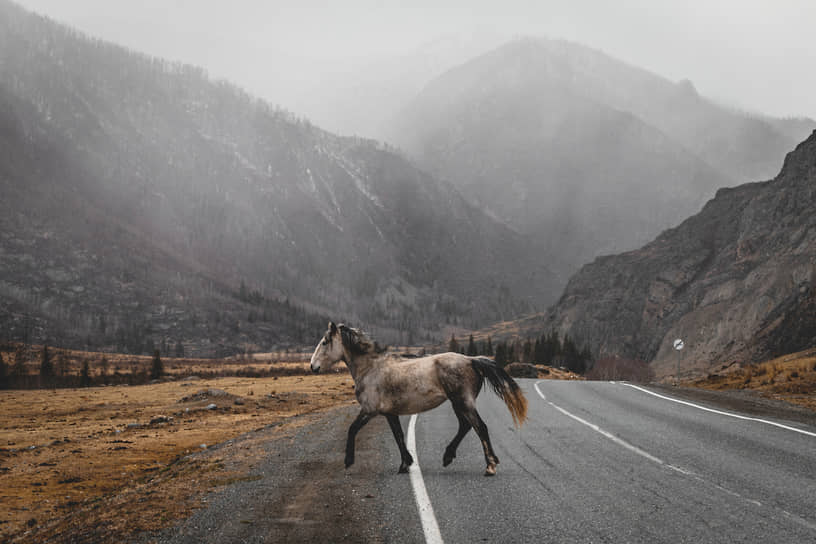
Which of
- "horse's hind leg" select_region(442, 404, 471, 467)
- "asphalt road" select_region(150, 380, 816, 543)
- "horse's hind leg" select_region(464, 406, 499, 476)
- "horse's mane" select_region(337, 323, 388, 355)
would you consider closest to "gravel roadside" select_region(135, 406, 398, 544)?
"asphalt road" select_region(150, 380, 816, 543)

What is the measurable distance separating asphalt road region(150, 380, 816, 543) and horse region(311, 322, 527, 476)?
0.77 m

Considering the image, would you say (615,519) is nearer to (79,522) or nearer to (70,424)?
(79,522)

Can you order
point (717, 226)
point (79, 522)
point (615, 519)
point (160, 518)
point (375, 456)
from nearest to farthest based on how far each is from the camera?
point (615, 519) → point (160, 518) → point (79, 522) → point (375, 456) → point (717, 226)

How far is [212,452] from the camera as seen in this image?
48.4 feet

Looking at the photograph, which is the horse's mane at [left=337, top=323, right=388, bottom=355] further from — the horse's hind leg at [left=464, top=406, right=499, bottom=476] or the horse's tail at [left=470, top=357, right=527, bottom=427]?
the horse's hind leg at [left=464, top=406, right=499, bottom=476]

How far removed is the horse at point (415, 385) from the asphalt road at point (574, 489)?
2.51 ft

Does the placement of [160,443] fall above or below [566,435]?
below

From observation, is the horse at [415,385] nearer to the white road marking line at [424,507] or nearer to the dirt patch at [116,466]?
the white road marking line at [424,507]

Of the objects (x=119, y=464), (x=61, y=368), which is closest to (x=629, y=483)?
(x=119, y=464)

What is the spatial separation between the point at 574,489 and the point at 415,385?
2816 millimetres

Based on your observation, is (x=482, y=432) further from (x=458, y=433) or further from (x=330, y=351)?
(x=330, y=351)

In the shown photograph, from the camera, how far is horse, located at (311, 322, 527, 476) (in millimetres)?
9008

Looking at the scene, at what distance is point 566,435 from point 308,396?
2819 centimetres

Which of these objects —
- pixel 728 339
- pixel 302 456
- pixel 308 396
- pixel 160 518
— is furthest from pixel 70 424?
pixel 728 339
